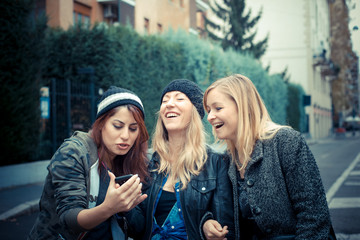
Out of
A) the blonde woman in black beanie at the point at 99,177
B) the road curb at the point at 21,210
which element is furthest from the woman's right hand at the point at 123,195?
the road curb at the point at 21,210

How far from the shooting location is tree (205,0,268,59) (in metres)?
31.2

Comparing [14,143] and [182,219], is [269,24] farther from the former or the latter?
[182,219]

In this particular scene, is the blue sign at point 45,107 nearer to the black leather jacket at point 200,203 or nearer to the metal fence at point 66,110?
the metal fence at point 66,110

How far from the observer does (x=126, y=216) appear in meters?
2.48

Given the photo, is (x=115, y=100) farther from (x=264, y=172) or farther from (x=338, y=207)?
(x=338, y=207)

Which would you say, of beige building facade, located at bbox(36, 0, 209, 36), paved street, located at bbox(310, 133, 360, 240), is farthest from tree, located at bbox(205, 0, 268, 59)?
paved street, located at bbox(310, 133, 360, 240)

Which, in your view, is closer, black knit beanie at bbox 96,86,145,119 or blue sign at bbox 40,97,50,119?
black knit beanie at bbox 96,86,145,119

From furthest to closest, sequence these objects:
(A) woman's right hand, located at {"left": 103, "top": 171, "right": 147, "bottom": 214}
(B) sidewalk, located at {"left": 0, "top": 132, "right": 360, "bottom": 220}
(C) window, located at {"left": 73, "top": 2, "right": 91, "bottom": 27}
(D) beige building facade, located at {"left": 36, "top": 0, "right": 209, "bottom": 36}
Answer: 1. (C) window, located at {"left": 73, "top": 2, "right": 91, "bottom": 27}
2. (D) beige building facade, located at {"left": 36, "top": 0, "right": 209, "bottom": 36}
3. (B) sidewalk, located at {"left": 0, "top": 132, "right": 360, "bottom": 220}
4. (A) woman's right hand, located at {"left": 103, "top": 171, "right": 147, "bottom": 214}

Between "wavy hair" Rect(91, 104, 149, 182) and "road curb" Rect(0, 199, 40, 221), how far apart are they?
4354mm

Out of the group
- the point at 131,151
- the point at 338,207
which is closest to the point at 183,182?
the point at 131,151

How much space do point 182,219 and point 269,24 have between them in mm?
33607

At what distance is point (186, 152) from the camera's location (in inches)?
107

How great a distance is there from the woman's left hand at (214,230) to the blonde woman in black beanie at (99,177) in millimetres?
476

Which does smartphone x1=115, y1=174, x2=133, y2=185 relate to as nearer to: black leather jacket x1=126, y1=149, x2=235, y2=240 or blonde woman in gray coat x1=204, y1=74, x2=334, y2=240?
black leather jacket x1=126, y1=149, x2=235, y2=240
